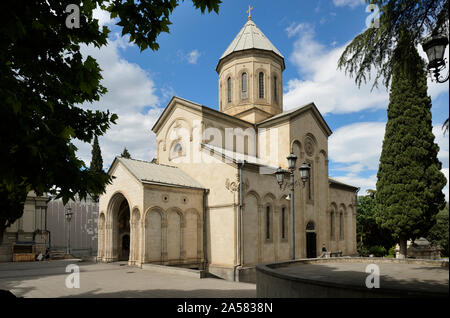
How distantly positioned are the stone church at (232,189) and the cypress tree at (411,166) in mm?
4773

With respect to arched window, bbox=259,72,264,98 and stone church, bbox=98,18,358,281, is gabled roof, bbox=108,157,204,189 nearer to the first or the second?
stone church, bbox=98,18,358,281

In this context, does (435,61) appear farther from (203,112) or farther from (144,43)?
(203,112)

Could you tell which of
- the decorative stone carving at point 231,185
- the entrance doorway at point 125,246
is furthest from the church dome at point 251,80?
the entrance doorway at point 125,246

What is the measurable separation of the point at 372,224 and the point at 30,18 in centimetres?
3514

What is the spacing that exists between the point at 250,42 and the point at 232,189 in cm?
1448

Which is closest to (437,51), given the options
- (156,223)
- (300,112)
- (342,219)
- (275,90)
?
(156,223)

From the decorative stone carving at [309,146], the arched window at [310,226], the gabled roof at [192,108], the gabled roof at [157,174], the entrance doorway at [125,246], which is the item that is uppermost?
the gabled roof at [192,108]

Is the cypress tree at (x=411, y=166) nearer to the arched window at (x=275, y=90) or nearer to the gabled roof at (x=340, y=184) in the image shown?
the gabled roof at (x=340, y=184)

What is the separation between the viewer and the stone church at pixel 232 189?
1827 centimetres

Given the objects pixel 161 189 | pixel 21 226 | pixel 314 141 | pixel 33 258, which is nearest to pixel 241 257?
pixel 161 189

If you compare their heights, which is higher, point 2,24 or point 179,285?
point 2,24

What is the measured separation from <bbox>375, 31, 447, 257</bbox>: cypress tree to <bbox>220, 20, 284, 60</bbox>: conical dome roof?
10.6m

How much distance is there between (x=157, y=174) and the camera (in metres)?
19.4

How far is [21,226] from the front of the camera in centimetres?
2450
